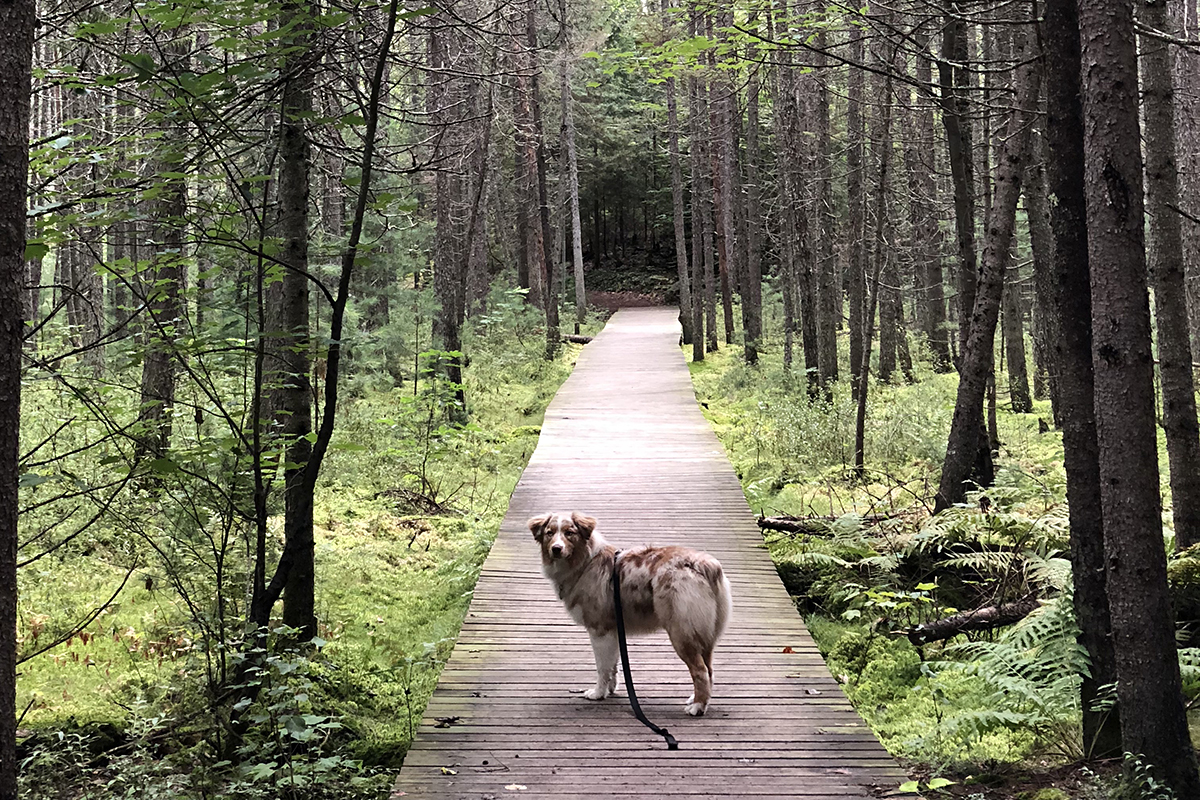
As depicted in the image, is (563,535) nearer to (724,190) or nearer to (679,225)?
(679,225)

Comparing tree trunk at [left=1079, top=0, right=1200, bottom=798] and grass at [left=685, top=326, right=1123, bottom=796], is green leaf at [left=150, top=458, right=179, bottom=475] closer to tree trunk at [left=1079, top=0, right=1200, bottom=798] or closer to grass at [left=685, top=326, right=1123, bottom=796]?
tree trunk at [left=1079, top=0, right=1200, bottom=798]

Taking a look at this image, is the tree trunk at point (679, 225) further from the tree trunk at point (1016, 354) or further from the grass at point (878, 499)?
the tree trunk at point (1016, 354)

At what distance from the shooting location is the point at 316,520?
32.7 feet

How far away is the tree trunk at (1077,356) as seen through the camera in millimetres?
4270

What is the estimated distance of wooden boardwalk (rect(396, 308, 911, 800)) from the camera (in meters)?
4.68

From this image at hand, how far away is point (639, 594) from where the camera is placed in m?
5.53

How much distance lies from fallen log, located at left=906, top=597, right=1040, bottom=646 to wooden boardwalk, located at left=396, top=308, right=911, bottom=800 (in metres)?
1.03

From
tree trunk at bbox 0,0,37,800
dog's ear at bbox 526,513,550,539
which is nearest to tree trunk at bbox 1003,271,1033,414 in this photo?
dog's ear at bbox 526,513,550,539

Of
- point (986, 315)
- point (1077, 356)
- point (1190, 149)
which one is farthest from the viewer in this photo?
point (1190, 149)

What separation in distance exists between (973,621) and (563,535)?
12.1ft

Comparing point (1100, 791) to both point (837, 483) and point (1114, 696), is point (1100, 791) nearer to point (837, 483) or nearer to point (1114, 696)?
point (1114, 696)

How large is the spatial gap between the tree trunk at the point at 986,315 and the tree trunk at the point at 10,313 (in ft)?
24.8

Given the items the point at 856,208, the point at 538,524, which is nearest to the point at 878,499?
the point at 538,524

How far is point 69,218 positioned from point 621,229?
54054mm
